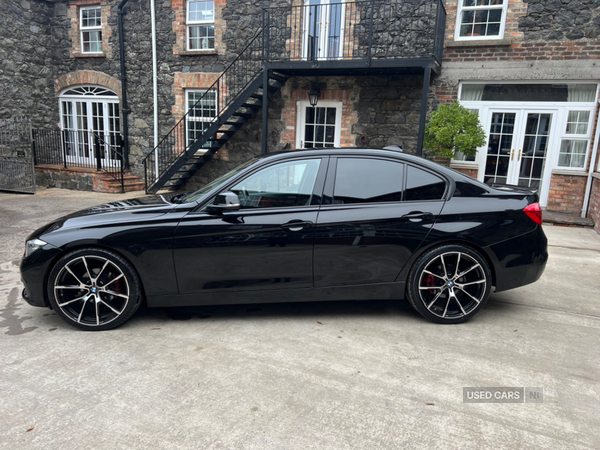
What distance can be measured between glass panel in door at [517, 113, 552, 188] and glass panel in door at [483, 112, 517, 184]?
0.28 m

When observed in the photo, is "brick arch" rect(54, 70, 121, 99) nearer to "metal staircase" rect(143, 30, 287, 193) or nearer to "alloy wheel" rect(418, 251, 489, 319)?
"metal staircase" rect(143, 30, 287, 193)

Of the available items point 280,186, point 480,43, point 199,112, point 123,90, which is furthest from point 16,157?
point 480,43

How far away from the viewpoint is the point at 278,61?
10.3 metres

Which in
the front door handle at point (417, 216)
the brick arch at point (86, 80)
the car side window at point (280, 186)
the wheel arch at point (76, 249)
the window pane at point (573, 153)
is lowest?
the wheel arch at point (76, 249)

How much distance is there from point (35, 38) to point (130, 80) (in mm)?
3406

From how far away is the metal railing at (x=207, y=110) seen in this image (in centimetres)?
1156

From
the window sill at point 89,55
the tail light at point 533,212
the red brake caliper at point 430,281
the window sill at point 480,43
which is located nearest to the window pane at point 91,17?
the window sill at point 89,55

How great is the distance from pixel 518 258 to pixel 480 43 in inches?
293

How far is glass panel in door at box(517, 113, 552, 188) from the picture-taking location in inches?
378

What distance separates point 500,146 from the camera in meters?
9.96

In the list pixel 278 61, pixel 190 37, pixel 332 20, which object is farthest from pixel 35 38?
pixel 332 20

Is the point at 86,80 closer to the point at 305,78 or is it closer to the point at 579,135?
the point at 305,78

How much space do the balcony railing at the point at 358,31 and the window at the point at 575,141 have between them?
3.16 meters

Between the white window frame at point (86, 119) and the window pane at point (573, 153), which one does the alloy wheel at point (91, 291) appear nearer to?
the window pane at point (573, 153)
